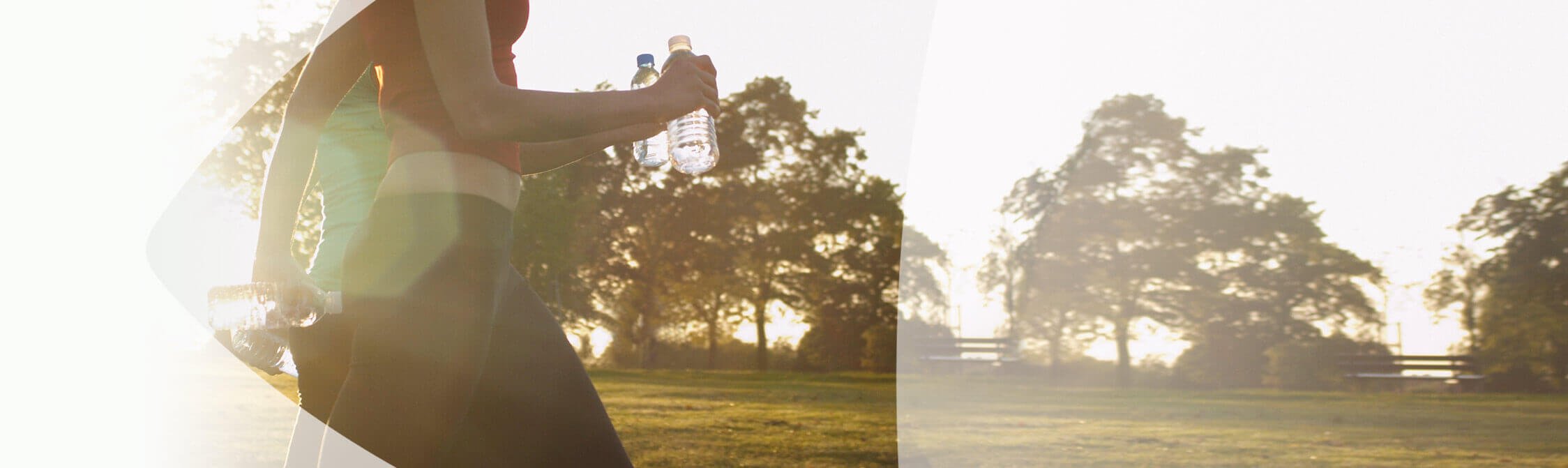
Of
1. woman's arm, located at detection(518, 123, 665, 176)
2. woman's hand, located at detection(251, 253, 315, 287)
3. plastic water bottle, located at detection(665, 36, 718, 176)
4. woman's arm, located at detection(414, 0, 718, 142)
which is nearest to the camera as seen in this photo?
woman's arm, located at detection(414, 0, 718, 142)

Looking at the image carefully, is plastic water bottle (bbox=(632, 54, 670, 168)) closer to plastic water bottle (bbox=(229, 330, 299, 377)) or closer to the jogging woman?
the jogging woman

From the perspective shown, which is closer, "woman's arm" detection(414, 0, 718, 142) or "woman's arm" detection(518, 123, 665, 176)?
"woman's arm" detection(414, 0, 718, 142)

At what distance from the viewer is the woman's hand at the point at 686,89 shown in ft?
4.75

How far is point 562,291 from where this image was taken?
23.9m

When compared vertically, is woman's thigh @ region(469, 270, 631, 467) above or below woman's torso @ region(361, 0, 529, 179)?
below

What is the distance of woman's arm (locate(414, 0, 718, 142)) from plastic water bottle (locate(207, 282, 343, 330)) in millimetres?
339

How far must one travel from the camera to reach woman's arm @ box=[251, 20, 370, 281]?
1.67m

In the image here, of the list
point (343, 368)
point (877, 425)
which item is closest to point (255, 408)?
point (877, 425)

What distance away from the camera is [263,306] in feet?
4.62

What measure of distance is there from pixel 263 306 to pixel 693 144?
1.08 metres

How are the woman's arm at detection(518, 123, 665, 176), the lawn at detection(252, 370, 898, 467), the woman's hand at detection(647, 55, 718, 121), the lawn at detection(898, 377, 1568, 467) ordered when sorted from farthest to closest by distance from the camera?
the lawn at detection(898, 377, 1568, 467)
the lawn at detection(252, 370, 898, 467)
the woman's arm at detection(518, 123, 665, 176)
the woman's hand at detection(647, 55, 718, 121)

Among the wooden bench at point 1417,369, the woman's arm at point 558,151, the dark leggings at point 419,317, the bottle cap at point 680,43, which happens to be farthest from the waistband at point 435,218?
the wooden bench at point 1417,369

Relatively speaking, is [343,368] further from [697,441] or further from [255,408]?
[255,408]

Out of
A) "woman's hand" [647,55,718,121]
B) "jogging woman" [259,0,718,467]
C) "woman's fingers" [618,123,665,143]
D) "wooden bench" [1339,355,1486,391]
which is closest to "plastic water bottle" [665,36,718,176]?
"woman's fingers" [618,123,665,143]
